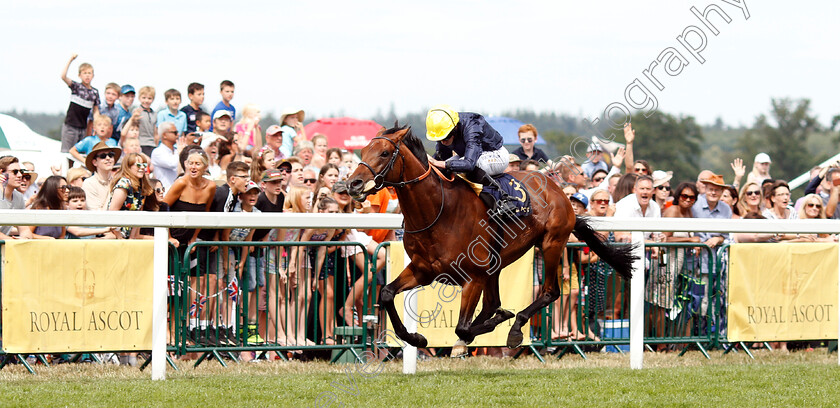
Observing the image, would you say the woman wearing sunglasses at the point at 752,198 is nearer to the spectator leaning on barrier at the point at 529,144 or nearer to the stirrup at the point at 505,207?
the spectator leaning on barrier at the point at 529,144

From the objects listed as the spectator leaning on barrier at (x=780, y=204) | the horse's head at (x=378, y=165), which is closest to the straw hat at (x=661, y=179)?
the spectator leaning on barrier at (x=780, y=204)

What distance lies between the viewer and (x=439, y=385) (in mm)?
7270

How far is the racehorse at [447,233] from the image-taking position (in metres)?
6.64

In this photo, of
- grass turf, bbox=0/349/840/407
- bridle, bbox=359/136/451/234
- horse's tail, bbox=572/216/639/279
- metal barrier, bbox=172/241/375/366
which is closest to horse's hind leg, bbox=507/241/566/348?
horse's tail, bbox=572/216/639/279

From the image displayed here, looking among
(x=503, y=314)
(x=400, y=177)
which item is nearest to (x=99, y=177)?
(x=400, y=177)

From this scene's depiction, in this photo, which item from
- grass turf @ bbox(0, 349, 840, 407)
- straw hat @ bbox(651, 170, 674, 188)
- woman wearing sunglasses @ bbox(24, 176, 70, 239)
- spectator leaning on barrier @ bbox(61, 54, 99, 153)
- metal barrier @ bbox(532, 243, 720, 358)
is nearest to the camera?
grass turf @ bbox(0, 349, 840, 407)

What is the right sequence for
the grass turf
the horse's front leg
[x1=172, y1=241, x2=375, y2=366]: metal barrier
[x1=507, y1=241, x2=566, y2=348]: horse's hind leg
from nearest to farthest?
the grass turf
the horse's front leg
[x1=507, y1=241, x2=566, y2=348]: horse's hind leg
[x1=172, y1=241, x2=375, y2=366]: metal barrier

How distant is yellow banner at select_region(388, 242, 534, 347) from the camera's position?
8094 millimetres

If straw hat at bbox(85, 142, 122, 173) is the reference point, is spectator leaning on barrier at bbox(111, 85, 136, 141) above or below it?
above

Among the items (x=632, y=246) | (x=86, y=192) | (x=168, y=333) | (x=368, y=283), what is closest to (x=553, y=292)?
(x=632, y=246)

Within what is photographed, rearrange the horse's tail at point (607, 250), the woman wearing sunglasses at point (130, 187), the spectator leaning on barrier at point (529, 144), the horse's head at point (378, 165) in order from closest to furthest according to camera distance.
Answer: the horse's head at point (378, 165), the horse's tail at point (607, 250), the woman wearing sunglasses at point (130, 187), the spectator leaning on barrier at point (529, 144)

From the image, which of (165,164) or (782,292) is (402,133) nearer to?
(782,292)

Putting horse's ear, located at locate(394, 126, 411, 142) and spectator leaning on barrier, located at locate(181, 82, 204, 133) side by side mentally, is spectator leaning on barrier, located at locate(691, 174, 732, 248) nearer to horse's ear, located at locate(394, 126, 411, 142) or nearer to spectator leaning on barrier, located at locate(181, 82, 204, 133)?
horse's ear, located at locate(394, 126, 411, 142)

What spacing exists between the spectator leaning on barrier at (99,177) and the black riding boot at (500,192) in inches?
142
